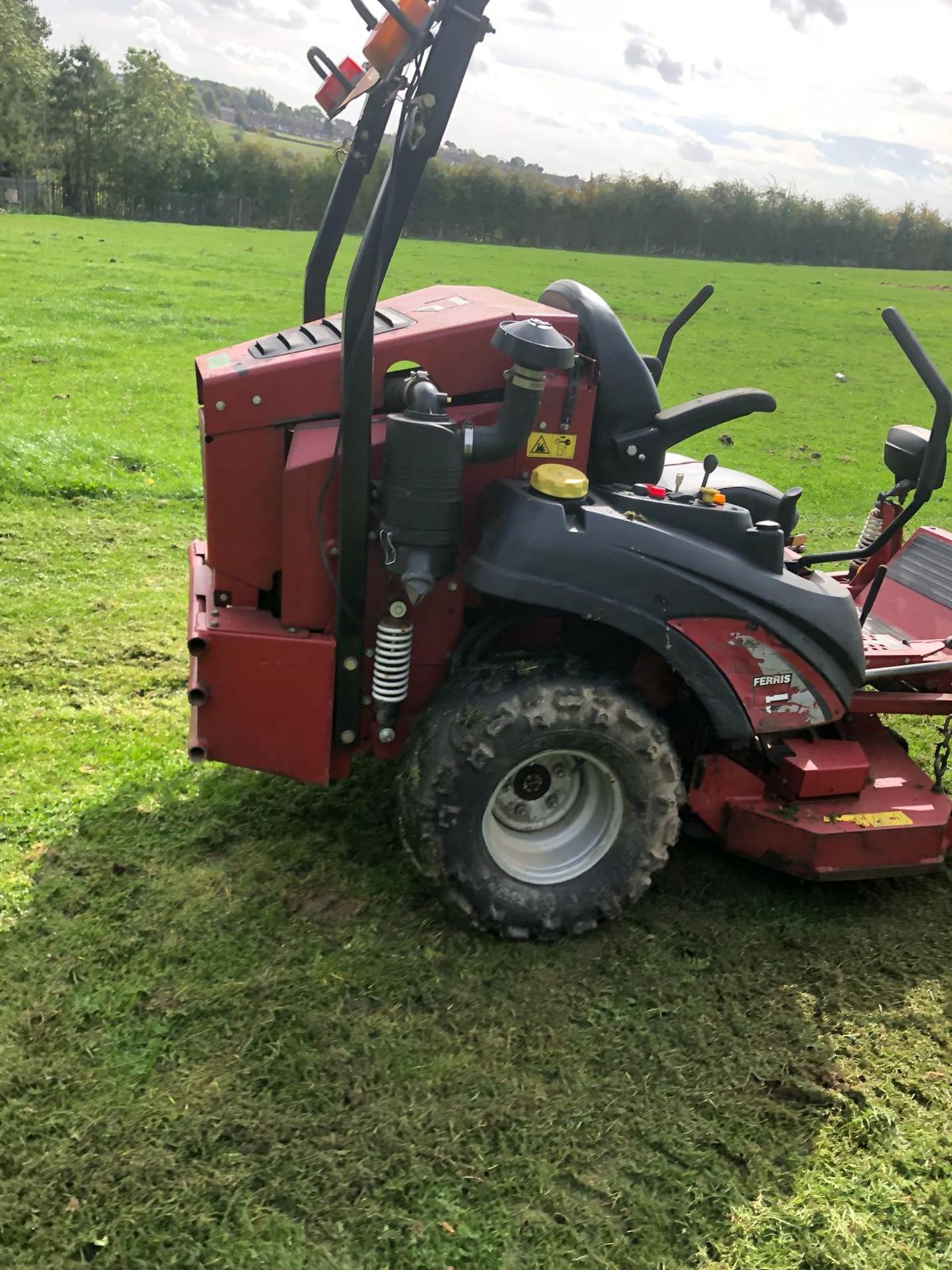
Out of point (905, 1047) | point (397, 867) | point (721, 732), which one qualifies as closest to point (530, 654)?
point (721, 732)

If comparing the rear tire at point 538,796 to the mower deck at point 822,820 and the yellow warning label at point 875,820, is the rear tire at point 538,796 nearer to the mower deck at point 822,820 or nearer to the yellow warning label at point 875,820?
the mower deck at point 822,820

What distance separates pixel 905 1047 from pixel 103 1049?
2.10 m

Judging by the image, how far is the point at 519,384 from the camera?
9.06 ft

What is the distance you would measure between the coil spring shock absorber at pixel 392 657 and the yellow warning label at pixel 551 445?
23.7 inches

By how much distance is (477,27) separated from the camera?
2.71 m

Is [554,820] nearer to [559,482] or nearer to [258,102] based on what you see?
[559,482]

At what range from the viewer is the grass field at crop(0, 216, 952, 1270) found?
2262mm

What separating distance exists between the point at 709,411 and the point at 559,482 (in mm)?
582

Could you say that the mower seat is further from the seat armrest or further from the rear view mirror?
the rear view mirror

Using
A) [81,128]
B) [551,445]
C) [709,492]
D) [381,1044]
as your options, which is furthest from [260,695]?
[81,128]

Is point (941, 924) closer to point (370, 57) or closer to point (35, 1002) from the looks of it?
point (35, 1002)

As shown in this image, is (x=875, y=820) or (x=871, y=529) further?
(x=871, y=529)

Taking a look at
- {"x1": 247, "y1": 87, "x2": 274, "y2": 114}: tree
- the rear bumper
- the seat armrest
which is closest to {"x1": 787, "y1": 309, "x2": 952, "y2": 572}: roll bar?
the seat armrest

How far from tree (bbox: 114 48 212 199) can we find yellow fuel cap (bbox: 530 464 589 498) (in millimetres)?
48169
